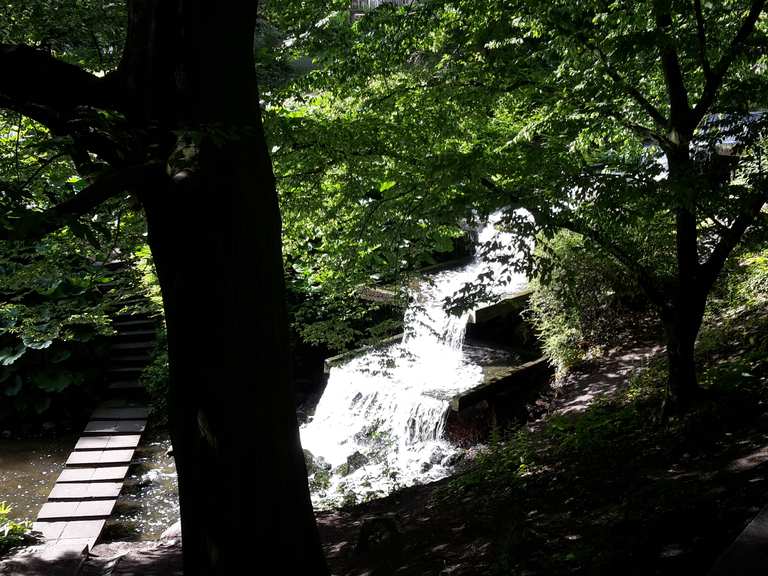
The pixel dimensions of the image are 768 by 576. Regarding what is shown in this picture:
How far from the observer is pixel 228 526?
3.35 metres

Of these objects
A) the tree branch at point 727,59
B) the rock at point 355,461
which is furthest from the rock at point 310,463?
the tree branch at point 727,59

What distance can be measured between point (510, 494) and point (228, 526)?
313 centimetres

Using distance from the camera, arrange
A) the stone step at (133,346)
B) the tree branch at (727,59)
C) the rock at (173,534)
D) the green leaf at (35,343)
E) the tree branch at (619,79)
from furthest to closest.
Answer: the stone step at (133,346) < the green leaf at (35,343) < the rock at (173,534) < the tree branch at (619,79) < the tree branch at (727,59)

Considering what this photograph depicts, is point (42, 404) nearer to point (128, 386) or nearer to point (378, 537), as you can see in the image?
point (128, 386)

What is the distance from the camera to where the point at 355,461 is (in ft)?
30.9

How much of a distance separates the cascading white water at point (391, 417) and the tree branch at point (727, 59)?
10.6 feet

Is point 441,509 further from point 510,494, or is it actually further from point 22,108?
point 22,108

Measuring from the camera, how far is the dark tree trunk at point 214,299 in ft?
10.9

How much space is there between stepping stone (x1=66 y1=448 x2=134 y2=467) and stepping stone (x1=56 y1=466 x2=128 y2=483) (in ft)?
0.54

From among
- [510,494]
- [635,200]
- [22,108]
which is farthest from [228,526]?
[635,200]

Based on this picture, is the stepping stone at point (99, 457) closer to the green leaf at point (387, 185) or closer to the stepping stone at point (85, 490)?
the stepping stone at point (85, 490)

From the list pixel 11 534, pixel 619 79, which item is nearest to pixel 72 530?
pixel 11 534

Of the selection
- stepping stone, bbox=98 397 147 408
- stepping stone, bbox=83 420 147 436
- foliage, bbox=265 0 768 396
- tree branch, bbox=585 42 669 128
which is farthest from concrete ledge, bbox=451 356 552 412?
stepping stone, bbox=98 397 147 408

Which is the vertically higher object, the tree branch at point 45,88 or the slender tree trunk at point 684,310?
the tree branch at point 45,88
